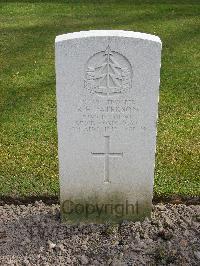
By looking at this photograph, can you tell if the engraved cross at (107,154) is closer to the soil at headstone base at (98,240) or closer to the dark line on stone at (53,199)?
the soil at headstone base at (98,240)

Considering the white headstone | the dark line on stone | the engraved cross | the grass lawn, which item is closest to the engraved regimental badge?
the white headstone

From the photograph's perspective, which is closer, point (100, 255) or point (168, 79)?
point (100, 255)

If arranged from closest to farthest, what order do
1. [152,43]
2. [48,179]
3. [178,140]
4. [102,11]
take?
[152,43] < [48,179] < [178,140] < [102,11]

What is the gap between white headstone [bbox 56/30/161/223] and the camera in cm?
361

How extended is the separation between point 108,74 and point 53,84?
13.6 feet

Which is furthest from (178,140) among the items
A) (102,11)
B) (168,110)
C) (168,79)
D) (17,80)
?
(102,11)

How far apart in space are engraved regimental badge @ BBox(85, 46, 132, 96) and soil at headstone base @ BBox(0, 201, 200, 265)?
1.21 m

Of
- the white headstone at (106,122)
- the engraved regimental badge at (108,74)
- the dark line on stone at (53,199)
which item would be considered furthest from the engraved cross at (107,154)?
the dark line on stone at (53,199)

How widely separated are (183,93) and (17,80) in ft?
8.41

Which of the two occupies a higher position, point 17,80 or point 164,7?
point 164,7

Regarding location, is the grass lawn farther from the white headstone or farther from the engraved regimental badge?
the engraved regimental badge

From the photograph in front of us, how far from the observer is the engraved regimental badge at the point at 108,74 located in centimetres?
364

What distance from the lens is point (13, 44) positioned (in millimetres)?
9859

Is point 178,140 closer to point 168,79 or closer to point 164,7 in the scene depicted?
point 168,79
